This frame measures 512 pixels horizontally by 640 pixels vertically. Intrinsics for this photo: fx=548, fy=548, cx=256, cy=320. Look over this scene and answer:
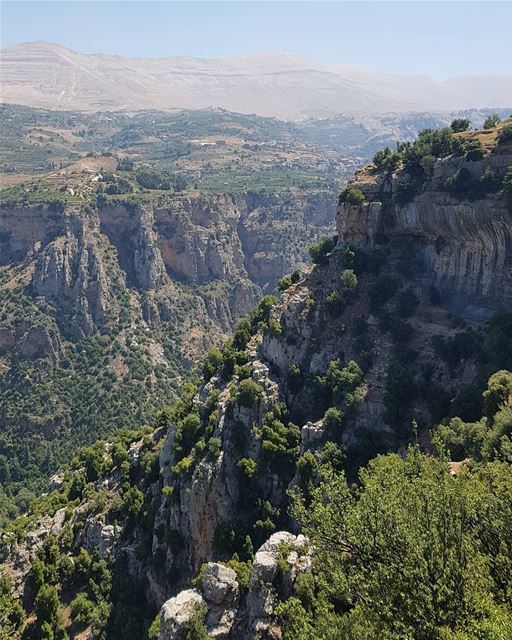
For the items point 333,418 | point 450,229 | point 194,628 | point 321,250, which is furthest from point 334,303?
point 194,628

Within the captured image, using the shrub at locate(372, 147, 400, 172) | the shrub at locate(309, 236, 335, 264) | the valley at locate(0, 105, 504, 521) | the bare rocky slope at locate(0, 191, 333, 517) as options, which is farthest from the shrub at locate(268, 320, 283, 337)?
the bare rocky slope at locate(0, 191, 333, 517)

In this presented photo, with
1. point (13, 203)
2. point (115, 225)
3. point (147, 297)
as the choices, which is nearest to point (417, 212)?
point (147, 297)

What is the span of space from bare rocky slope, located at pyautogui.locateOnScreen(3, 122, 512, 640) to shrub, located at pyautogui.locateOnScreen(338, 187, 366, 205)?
12cm

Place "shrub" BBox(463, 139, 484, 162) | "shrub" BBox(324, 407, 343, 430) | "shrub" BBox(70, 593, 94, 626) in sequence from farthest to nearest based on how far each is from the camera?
1. "shrub" BBox(463, 139, 484, 162)
2. "shrub" BBox(324, 407, 343, 430)
3. "shrub" BBox(70, 593, 94, 626)

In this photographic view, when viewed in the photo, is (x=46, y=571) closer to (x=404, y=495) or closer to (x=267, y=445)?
(x=267, y=445)

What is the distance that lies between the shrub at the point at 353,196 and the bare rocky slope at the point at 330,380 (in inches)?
4.9

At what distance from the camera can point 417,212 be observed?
60.9 meters

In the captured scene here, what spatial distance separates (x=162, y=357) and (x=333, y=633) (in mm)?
114890

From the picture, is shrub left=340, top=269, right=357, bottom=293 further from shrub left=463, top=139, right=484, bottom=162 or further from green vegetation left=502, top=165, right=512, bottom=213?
shrub left=463, top=139, right=484, bottom=162

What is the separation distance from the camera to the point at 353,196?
64000mm

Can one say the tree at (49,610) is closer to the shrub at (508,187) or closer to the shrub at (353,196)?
the shrub at (353,196)

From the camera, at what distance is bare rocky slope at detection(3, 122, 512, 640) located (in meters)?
50.9

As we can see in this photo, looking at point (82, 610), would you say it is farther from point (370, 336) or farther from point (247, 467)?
point (370, 336)

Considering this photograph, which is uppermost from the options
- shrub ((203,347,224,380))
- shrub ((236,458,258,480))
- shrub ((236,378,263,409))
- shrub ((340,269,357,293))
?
shrub ((340,269,357,293))
